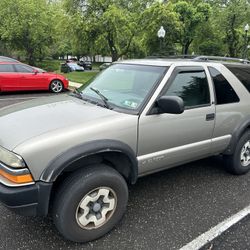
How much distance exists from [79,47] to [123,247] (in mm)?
21122

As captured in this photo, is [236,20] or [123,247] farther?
[236,20]

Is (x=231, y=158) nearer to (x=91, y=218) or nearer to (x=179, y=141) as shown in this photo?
(x=179, y=141)

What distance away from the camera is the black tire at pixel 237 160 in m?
4.09

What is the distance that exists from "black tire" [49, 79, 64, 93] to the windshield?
9053 millimetres

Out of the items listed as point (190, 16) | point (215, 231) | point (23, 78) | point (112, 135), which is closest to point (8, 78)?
point (23, 78)

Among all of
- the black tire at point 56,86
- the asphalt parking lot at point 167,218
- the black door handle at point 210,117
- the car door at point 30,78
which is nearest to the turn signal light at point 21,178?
the asphalt parking lot at point 167,218

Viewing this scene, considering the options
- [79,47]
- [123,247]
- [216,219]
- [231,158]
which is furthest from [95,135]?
[79,47]

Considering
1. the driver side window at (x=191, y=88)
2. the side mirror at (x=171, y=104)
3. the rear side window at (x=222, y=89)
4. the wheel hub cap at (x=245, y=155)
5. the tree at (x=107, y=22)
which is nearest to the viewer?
the side mirror at (x=171, y=104)

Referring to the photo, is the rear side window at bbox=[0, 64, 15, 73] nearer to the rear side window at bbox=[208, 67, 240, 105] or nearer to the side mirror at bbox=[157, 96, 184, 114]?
the rear side window at bbox=[208, 67, 240, 105]

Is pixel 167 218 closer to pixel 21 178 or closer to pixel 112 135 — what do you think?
pixel 112 135

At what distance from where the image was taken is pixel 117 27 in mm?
19781

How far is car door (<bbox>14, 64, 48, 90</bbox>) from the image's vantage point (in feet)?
38.3

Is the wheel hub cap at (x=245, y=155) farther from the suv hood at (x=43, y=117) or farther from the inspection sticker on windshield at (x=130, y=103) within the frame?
the suv hood at (x=43, y=117)

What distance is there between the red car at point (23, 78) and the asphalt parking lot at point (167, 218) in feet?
30.1
